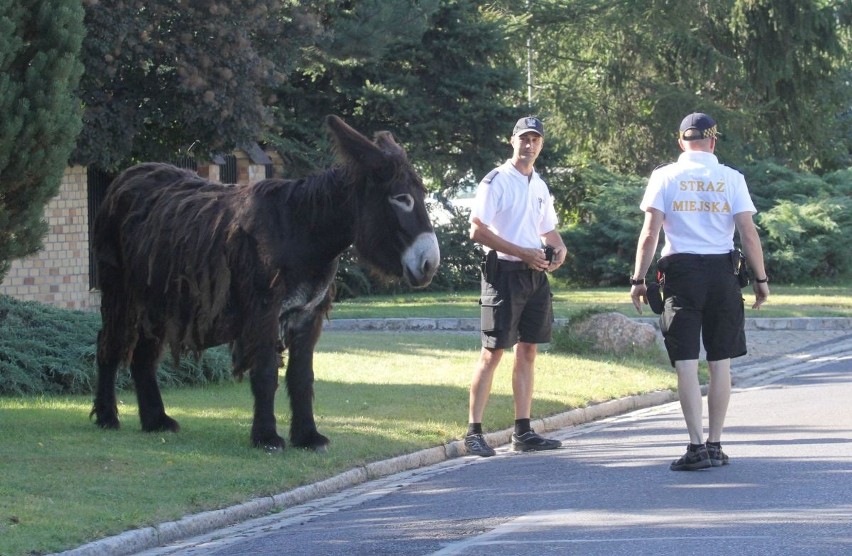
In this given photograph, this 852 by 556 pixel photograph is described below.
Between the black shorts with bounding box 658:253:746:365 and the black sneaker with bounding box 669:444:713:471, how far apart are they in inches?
23.1

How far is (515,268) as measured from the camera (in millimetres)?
9727

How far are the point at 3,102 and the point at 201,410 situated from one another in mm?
3786

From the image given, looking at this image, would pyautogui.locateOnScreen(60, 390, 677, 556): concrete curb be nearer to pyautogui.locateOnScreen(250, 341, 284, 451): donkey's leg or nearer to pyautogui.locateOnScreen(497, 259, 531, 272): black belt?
pyautogui.locateOnScreen(250, 341, 284, 451): donkey's leg

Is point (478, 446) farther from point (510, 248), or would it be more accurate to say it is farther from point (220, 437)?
point (220, 437)

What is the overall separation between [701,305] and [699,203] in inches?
26.3

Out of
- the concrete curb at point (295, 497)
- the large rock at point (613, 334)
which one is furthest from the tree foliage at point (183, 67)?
the concrete curb at point (295, 497)

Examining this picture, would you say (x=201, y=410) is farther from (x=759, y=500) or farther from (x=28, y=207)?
(x=759, y=500)

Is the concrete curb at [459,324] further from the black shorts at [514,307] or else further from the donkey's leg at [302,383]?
the donkey's leg at [302,383]

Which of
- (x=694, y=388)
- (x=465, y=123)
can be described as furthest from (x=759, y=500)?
(x=465, y=123)

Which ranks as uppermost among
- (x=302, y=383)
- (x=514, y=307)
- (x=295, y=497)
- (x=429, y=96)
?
(x=429, y=96)

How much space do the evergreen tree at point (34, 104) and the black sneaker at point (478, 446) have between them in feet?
11.6

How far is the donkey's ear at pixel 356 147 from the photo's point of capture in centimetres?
898

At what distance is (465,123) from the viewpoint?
1122 inches

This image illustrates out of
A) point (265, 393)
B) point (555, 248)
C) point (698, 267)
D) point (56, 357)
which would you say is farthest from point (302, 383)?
point (56, 357)
